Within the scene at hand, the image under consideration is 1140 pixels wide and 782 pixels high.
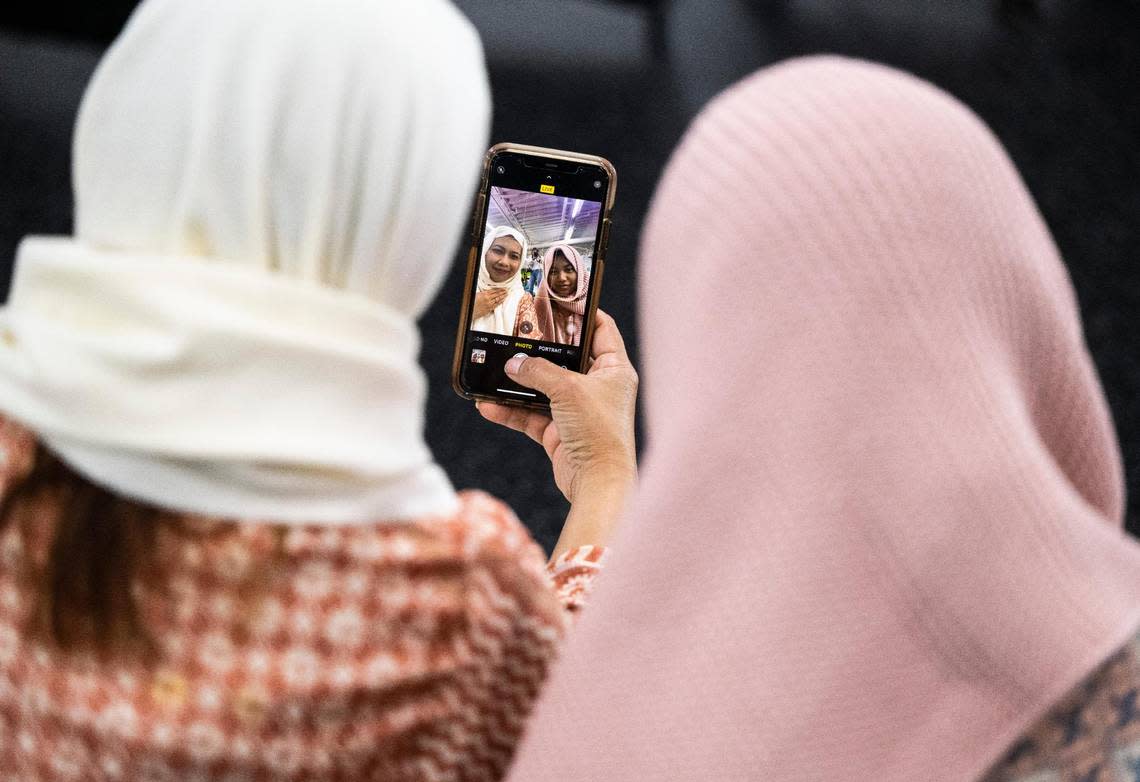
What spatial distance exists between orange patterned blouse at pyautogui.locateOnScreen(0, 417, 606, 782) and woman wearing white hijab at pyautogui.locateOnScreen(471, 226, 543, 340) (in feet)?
1.05

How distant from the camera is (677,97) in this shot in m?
1.44

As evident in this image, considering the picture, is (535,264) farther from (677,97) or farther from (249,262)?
(677,97)

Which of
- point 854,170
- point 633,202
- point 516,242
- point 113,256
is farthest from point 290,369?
point 633,202

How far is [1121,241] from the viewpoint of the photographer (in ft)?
4.59

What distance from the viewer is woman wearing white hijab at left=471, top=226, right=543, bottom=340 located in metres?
0.74

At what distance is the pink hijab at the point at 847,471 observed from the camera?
373mm

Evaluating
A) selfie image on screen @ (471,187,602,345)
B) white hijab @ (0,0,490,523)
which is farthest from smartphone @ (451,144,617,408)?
white hijab @ (0,0,490,523)

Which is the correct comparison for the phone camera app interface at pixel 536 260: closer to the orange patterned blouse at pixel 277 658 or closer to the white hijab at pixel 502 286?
the white hijab at pixel 502 286

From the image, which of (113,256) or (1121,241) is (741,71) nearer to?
(1121,241)

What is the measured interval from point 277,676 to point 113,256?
158 mm

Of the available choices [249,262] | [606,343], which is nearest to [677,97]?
[606,343]

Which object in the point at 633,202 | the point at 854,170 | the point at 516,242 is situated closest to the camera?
the point at 854,170

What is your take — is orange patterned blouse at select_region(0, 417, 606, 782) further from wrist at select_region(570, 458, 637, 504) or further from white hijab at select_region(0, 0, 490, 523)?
wrist at select_region(570, 458, 637, 504)

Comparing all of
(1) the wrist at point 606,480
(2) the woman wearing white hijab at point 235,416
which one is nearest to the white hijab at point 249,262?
(2) the woman wearing white hijab at point 235,416
